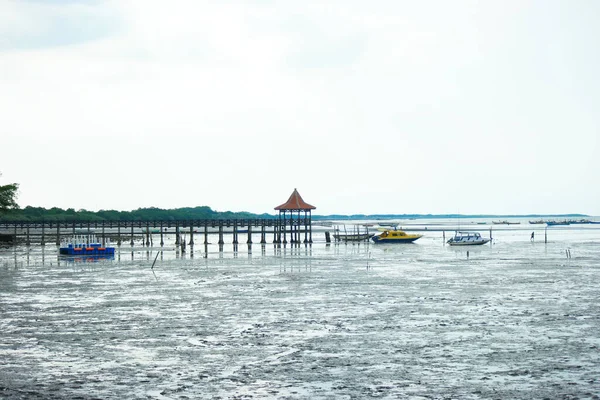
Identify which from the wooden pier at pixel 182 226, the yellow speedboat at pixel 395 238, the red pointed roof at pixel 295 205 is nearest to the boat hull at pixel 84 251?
the wooden pier at pixel 182 226

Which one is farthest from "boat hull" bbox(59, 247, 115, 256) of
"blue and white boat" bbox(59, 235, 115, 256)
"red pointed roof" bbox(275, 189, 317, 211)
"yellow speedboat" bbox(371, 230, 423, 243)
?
"yellow speedboat" bbox(371, 230, 423, 243)

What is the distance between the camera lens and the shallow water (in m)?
18.0

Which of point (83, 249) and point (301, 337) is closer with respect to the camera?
point (301, 337)

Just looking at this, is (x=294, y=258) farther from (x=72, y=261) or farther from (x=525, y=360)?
(x=525, y=360)

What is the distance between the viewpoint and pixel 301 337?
960 inches

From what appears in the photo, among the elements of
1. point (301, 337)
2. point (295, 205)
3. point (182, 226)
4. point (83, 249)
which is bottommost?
point (301, 337)

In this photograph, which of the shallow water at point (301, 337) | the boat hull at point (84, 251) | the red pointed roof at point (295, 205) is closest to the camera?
the shallow water at point (301, 337)

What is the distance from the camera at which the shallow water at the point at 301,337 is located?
18.0 meters

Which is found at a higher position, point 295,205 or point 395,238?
point 295,205

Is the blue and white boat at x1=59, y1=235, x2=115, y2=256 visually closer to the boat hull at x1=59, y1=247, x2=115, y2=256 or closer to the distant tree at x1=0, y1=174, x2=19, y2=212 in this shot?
the boat hull at x1=59, y1=247, x2=115, y2=256

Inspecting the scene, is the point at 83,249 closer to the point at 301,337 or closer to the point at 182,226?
the point at 182,226

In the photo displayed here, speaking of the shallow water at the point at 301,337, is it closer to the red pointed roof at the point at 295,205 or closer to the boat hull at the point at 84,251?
the boat hull at the point at 84,251

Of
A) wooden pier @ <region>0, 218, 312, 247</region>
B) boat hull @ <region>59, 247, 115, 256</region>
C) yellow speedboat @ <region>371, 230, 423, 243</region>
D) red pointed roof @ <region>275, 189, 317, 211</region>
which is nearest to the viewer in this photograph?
boat hull @ <region>59, 247, 115, 256</region>

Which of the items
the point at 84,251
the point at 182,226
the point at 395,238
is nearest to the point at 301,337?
the point at 84,251
